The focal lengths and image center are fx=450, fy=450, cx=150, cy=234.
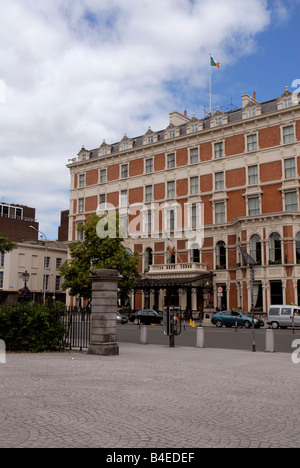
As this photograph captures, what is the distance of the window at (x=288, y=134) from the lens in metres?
44.7

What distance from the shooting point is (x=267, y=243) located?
140ft

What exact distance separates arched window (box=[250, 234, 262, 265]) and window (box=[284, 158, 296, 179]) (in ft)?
22.6

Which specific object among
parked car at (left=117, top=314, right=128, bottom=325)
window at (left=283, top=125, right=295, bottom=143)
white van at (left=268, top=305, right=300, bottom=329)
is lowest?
parked car at (left=117, top=314, right=128, bottom=325)

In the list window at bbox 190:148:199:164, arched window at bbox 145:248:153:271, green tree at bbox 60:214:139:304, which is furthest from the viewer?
arched window at bbox 145:248:153:271

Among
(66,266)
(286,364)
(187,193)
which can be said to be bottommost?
(286,364)

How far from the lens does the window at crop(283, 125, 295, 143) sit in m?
44.7

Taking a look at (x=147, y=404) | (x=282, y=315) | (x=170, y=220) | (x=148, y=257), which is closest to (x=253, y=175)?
(x=170, y=220)

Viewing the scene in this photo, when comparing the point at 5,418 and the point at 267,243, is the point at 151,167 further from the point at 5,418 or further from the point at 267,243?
the point at 5,418

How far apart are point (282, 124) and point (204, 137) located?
366 inches

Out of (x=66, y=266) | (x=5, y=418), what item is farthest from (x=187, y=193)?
(x=5, y=418)

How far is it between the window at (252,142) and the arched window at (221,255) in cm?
1052

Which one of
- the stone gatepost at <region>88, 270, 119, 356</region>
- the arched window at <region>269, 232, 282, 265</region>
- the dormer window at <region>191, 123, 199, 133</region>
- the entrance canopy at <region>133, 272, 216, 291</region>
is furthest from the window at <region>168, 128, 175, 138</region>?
the stone gatepost at <region>88, 270, 119, 356</region>

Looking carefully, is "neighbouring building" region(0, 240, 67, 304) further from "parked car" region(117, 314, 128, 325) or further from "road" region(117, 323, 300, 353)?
"road" region(117, 323, 300, 353)

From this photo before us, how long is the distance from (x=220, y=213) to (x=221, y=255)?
184 inches
